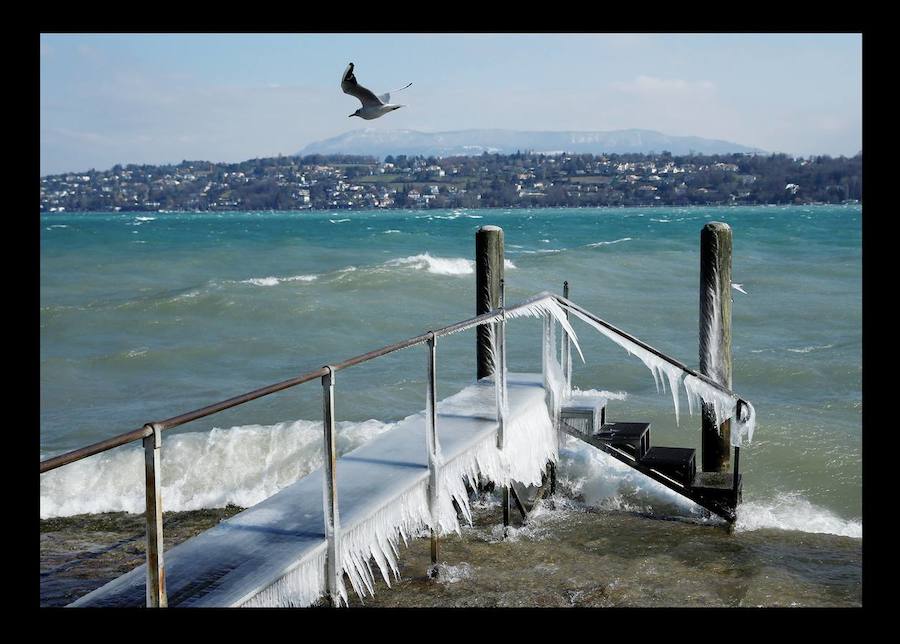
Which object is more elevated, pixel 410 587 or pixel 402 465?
pixel 402 465

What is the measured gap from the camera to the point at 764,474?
34.6 feet

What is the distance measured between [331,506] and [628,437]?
418 centimetres

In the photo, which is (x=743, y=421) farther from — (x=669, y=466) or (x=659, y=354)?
(x=659, y=354)

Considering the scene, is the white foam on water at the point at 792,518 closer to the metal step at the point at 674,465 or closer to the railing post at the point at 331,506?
the metal step at the point at 674,465

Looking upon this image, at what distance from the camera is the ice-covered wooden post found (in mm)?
8094

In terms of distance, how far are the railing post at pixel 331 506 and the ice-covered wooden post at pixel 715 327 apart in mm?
4634

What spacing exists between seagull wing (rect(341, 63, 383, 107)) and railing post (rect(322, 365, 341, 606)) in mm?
1557

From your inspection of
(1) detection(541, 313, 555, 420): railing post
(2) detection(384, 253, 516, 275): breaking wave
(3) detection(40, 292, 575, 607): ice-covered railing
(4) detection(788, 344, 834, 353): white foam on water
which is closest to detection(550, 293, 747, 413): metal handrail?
(3) detection(40, 292, 575, 607): ice-covered railing

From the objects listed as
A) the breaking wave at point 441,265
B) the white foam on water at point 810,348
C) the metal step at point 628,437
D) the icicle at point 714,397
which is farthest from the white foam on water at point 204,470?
the breaking wave at point 441,265

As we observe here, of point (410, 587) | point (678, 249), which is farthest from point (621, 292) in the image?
point (410, 587)

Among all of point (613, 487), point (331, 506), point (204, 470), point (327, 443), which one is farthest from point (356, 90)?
point (204, 470)

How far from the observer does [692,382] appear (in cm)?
796
